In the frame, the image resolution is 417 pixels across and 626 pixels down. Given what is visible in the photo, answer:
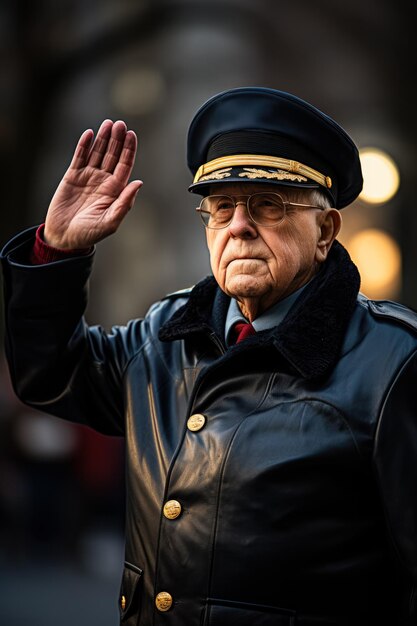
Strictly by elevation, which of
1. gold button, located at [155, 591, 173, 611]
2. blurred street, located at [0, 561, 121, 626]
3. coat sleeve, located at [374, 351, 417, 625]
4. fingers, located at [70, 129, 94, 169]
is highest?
fingers, located at [70, 129, 94, 169]

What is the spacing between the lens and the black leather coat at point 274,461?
2.45m

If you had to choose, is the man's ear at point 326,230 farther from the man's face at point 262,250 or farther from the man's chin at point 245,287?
the man's chin at point 245,287

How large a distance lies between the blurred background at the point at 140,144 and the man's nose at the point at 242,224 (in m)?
4.55

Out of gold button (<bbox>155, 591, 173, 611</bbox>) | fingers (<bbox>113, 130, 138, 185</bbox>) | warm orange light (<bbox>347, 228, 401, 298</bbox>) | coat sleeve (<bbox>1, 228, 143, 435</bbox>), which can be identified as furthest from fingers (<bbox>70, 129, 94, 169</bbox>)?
warm orange light (<bbox>347, 228, 401, 298</bbox>)

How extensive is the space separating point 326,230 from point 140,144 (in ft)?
31.3

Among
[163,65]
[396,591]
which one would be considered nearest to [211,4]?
[163,65]

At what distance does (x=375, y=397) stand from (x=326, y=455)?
0.63ft

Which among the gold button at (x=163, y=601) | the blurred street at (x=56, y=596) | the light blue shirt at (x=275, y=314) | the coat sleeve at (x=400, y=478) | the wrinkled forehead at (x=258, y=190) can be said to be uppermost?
the wrinkled forehead at (x=258, y=190)

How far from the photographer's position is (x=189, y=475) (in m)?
2.61

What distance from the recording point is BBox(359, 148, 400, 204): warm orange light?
31.4ft

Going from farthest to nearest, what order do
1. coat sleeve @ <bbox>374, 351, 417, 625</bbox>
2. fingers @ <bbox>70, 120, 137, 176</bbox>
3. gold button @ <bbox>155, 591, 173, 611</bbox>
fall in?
1. fingers @ <bbox>70, 120, 137, 176</bbox>
2. gold button @ <bbox>155, 591, 173, 611</bbox>
3. coat sleeve @ <bbox>374, 351, 417, 625</bbox>

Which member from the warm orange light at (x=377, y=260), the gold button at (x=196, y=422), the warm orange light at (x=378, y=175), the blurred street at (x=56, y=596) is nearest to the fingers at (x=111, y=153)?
the gold button at (x=196, y=422)

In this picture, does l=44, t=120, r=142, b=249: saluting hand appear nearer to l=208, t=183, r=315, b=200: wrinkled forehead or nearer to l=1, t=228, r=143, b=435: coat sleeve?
l=1, t=228, r=143, b=435: coat sleeve

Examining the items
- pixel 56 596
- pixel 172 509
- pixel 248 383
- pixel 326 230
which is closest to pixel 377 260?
pixel 56 596
